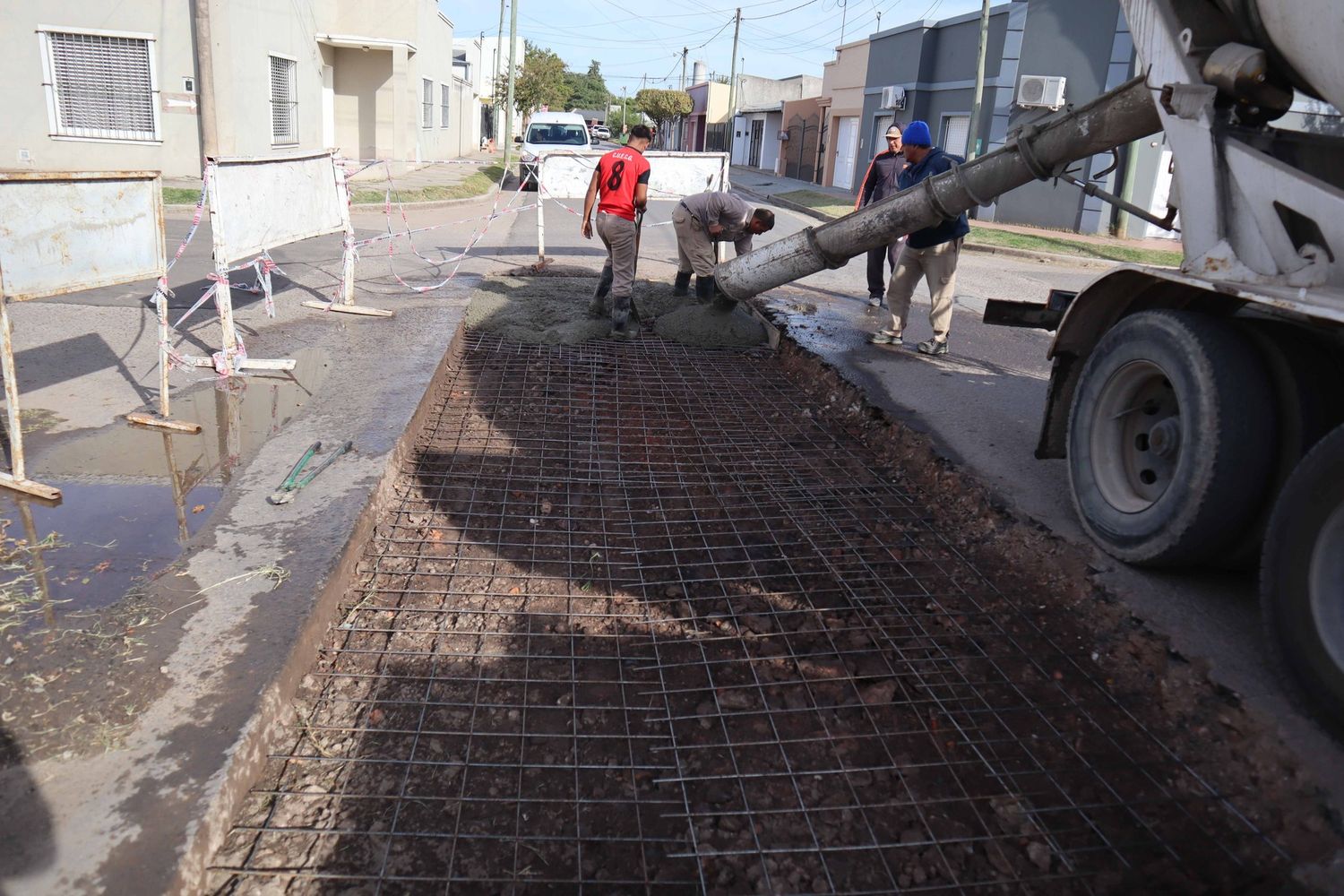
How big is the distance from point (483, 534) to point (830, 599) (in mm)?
1613

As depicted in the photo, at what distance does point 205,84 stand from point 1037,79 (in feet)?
56.2

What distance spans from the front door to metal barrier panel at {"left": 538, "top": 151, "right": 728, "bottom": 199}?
20803mm

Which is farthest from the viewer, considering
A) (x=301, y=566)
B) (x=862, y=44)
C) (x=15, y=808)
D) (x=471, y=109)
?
(x=471, y=109)

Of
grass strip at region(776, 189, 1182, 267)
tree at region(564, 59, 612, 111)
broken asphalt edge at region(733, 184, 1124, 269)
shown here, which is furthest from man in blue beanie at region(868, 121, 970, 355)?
tree at region(564, 59, 612, 111)

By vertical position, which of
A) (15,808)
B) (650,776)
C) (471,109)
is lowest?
(650,776)

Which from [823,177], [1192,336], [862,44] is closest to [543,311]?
[1192,336]

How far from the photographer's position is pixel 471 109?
45.8 m

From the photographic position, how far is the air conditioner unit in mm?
20266

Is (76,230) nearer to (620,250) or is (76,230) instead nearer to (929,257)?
(620,250)

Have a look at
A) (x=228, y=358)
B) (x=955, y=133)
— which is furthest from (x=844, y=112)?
(x=228, y=358)

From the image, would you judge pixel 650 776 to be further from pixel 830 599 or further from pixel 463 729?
pixel 830 599

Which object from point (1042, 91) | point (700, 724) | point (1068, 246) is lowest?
point (700, 724)

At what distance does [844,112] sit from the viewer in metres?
32.0

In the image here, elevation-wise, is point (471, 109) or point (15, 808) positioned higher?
point (471, 109)
